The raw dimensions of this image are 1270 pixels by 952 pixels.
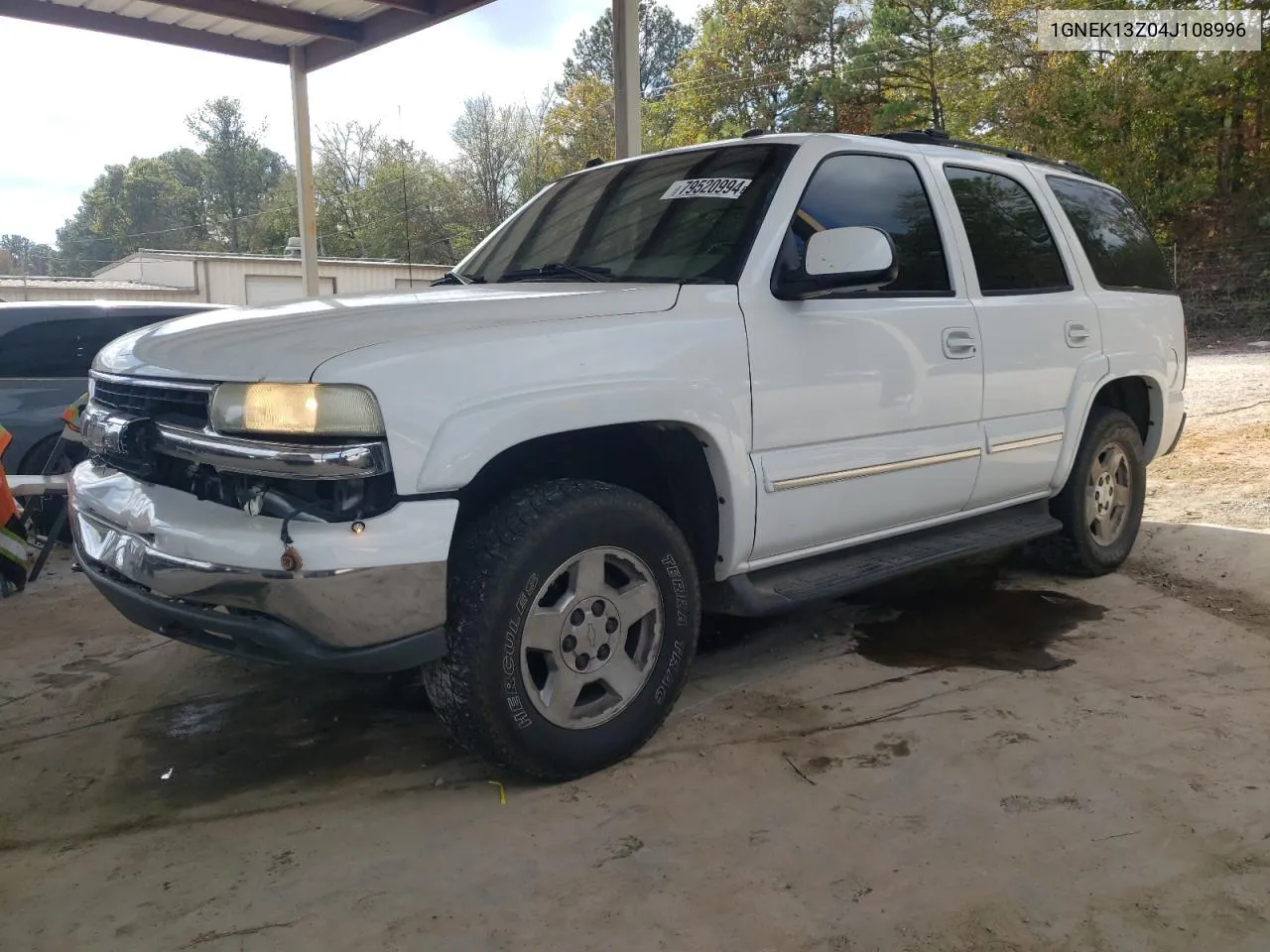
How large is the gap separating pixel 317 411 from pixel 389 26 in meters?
7.91

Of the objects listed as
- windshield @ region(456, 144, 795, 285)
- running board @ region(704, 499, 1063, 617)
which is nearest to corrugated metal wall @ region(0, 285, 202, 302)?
windshield @ region(456, 144, 795, 285)

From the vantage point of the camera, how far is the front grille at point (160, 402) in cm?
270

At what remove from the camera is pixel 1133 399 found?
17.4 feet

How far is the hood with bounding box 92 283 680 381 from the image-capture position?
8.39ft

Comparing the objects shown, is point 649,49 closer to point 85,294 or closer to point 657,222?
point 85,294

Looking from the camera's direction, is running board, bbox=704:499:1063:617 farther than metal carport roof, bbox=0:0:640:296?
No

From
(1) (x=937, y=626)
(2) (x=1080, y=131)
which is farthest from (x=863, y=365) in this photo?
(2) (x=1080, y=131)

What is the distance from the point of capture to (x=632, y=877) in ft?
8.06

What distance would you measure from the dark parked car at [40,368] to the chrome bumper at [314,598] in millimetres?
3960

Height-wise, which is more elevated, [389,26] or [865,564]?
[389,26]

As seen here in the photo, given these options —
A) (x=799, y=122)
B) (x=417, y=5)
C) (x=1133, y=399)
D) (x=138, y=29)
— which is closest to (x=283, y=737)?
(x=1133, y=399)

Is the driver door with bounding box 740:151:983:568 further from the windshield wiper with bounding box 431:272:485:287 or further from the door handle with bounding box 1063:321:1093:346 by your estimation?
the windshield wiper with bounding box 431:272:485:287

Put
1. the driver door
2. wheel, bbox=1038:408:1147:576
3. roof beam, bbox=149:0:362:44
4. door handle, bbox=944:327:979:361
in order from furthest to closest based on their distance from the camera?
roof beam, bbox=149:0:362:44
wheel, bbox=1038:408:1147:576
door handle, bbox=944:327:979:361
the driver door

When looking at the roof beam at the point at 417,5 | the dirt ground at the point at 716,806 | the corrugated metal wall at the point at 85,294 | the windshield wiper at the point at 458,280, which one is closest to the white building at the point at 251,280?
the corrugated metal wall at the point at 85,294
